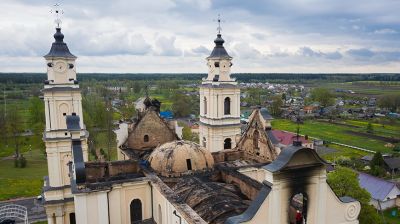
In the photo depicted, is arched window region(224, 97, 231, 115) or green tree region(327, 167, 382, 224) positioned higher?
arched window region(224, 97, 231, 115)

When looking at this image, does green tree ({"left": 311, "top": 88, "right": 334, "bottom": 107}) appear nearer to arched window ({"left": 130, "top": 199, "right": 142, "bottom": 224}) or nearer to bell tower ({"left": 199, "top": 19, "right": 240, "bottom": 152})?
bell tower ({"left": 199, "top": 19, "right": 240, "bottom": 152})

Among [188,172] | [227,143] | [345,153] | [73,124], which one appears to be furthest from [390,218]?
[73,124]

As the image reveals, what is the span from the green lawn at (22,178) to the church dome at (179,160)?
2249 centimetres

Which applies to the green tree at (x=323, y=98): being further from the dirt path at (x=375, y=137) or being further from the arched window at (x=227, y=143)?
the arched window at (x=227, y=143)

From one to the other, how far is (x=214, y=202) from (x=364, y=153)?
163 ft

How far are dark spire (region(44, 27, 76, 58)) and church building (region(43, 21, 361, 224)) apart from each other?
0.07 metres

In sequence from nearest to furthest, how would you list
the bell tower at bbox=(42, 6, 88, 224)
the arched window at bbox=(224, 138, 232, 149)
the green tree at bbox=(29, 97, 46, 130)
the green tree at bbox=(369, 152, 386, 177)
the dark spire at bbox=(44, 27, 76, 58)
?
1. the bell tower at bbox=(42, 6, 88, 224)
2. the dark spire at bbox=(44, 27, 76, 58)
3. the arched window at bbox=(224, 138, 232, 149)
4. the green tree at bbox=(369, 152, 386, 177)
5. the green tree at bbox=(29, 97, 46, 130)

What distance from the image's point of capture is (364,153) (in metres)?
57.3

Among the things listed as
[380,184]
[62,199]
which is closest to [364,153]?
[380,184]

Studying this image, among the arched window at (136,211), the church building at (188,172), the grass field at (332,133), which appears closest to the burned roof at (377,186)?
the church building at (188,172)

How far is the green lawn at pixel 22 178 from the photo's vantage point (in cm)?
3703

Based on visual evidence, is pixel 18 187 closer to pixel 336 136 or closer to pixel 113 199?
pixel 113 199

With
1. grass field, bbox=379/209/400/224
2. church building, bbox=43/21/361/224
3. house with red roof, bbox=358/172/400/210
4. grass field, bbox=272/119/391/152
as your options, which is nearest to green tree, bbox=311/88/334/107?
grass field, bbox=272/119/391/152

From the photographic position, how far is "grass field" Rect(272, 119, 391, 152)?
2547 inches
